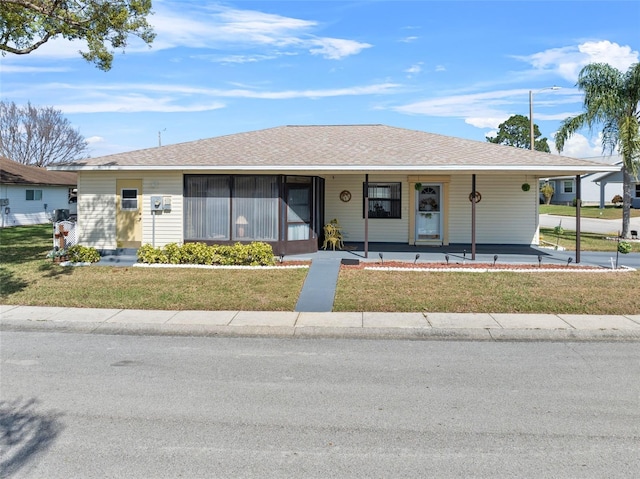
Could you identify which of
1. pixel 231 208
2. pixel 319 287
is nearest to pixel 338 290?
pixel 319 287

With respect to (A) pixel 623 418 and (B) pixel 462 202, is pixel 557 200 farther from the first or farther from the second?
(A) pixel 623 418

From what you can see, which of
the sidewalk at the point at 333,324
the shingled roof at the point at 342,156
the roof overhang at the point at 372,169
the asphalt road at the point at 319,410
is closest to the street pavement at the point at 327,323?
the sidewalk at the point at 333,324

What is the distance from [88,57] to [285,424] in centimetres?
1512

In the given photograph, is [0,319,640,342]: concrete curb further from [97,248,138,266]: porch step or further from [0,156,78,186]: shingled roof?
[0,156,78,186]: shingled roof

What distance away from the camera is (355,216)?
1923cm

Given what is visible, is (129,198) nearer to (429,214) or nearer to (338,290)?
(338,290)

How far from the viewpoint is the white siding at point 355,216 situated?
19.1 metres

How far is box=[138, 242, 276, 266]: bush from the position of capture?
14.4 metres

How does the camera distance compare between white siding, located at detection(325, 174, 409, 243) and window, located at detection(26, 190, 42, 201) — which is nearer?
white siding, located at detection(325, 174, 409, 243)

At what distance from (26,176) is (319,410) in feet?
113

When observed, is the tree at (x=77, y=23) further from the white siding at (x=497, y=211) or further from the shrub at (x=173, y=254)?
the white siding at (x=497, y=211)

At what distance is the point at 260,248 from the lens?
47.6 ft

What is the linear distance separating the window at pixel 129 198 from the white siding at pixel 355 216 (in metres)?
6.39

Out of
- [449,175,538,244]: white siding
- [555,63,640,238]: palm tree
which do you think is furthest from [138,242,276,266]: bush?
[555,63,640,238]: palm tree
